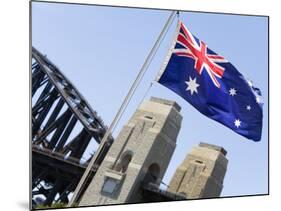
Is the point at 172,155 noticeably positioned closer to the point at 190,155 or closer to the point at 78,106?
the point at 190,155

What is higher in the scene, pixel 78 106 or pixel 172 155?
pixel 78 106

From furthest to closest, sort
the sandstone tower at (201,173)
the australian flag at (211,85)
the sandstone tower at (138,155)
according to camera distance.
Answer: the sandstone tower at (201,173) < the sandstone tower at (138,155) < the australian flag at (211,85)

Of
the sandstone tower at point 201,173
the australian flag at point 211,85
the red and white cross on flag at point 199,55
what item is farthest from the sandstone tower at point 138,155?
the red and white cross on flag at point 199,55

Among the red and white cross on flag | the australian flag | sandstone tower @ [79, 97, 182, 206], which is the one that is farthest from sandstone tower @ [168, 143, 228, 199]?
the red and white cross on flag

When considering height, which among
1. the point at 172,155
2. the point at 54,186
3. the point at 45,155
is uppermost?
the point at 172,155

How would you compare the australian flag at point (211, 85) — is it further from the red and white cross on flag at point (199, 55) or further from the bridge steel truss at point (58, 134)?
the bridge steel truss at point (58, 134)
